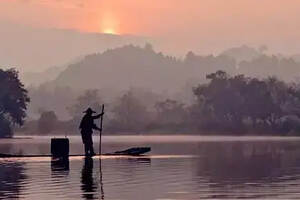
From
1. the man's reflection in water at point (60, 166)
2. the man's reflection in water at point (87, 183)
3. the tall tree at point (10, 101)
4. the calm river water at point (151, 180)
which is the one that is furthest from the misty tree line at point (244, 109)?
the man's reflection in water at point (87, 183)

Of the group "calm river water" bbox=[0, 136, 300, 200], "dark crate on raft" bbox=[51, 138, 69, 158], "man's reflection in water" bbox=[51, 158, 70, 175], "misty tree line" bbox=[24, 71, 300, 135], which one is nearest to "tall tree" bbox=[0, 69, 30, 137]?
Result: "misty tree line" bbox=[24, 71, 300, 135]

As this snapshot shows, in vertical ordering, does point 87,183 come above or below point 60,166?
below

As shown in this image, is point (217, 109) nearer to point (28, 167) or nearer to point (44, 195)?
point (28, 167)

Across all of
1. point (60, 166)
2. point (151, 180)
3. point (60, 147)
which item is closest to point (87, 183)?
point (151, 180)

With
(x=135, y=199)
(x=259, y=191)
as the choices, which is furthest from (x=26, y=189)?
(x=259, y=191)

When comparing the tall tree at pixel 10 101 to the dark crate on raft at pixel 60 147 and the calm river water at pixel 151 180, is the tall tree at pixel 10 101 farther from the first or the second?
the calm river water at pixel 151 180

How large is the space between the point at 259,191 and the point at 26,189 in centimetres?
596

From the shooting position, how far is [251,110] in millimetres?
165250

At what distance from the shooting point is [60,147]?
144 feet

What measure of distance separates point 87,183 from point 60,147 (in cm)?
1862

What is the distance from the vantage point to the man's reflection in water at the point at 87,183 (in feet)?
71.1

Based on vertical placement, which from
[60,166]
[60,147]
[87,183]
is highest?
[60,147]

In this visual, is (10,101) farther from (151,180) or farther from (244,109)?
(151,180)

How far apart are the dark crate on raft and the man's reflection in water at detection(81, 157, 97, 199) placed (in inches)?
311
